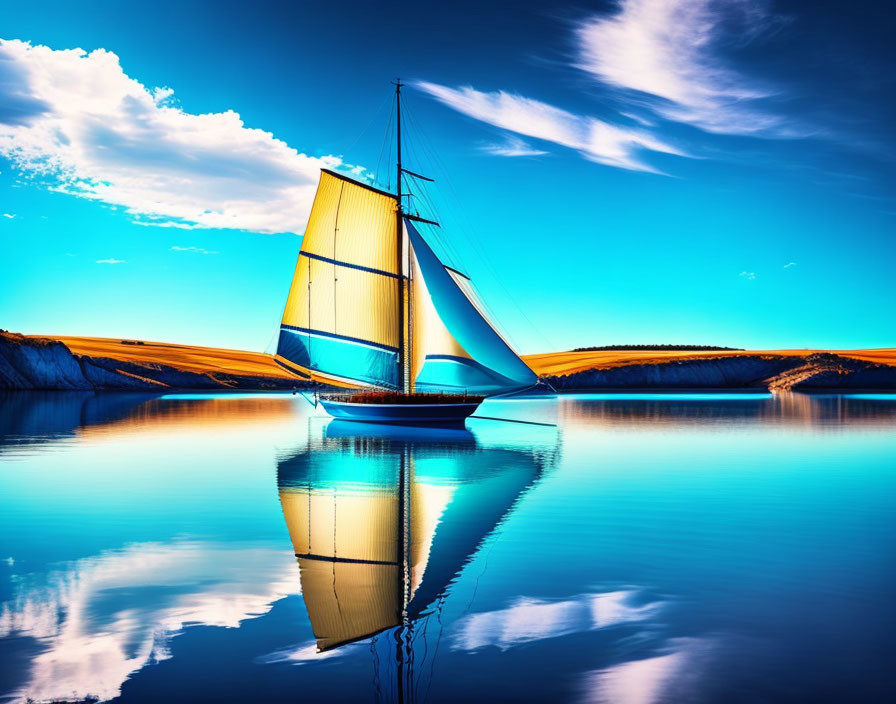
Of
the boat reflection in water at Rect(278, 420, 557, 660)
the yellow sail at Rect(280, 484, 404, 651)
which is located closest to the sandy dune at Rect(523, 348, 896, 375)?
the boat reflection in water at Rect(278, 420, 557, 660)

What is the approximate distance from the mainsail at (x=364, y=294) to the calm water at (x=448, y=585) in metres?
20.1

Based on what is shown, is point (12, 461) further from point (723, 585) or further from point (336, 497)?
point (723, 585)

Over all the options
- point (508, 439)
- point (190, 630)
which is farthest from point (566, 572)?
point (508, 439)

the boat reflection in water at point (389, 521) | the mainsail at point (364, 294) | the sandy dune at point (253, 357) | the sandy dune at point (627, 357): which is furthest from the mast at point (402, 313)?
the sandy dune at point (253, 357)

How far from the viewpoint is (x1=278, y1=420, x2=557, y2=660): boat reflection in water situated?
1002cm

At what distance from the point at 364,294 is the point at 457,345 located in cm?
803

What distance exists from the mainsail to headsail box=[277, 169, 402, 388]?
6cm

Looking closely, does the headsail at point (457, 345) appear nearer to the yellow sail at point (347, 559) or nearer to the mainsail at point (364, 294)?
the mainsail at point (364, 294)

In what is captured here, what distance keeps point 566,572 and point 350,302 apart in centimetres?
3722

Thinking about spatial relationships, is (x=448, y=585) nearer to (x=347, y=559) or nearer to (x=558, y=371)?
(x=347, y=559)

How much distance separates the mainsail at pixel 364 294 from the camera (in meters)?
45.2

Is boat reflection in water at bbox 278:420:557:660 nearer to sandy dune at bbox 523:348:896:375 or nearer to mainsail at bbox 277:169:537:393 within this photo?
mainsail at bbox 277:169:537:393

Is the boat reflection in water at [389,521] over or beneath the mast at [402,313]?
beneath

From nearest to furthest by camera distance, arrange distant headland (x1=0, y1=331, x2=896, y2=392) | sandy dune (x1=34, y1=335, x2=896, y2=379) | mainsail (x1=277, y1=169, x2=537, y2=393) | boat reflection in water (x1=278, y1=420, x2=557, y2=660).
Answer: boat reflection in water (x1=278, y1=420, x2=557, y2=660)
mainsail (x1=277, y1=169, x2=537, y2=393)
distant headland (x1=0, y1=331, x2=896, y2=392)
sandy dune (x1=34, y1=335, x2=896, y2=379)
